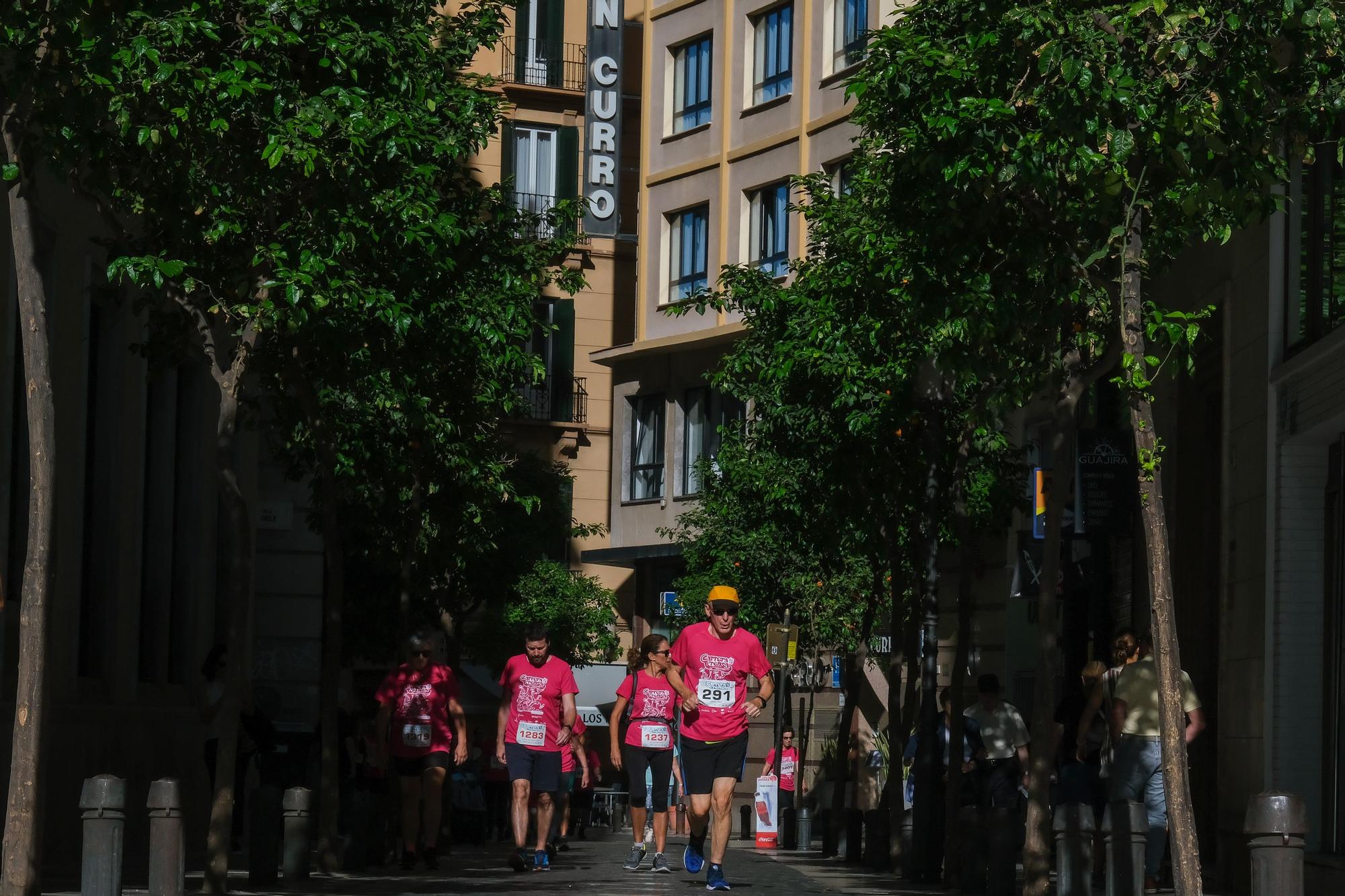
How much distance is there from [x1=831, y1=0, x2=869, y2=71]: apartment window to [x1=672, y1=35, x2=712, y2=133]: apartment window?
4.45 meters

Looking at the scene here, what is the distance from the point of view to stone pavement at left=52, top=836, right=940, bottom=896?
1609 centimetres

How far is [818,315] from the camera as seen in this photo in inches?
909

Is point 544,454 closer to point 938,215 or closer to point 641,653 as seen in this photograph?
point 641,653

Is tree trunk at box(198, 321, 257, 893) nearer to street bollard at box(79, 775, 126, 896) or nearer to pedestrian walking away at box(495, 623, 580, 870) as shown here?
street bollard at box(79, 775, 126, 896)

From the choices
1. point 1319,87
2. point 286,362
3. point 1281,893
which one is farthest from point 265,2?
point 1281,893

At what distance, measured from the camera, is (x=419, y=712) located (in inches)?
745

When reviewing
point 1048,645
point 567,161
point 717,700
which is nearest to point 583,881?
point 717,700

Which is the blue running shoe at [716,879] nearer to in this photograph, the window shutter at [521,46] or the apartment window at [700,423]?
the apartment window at [700,423]

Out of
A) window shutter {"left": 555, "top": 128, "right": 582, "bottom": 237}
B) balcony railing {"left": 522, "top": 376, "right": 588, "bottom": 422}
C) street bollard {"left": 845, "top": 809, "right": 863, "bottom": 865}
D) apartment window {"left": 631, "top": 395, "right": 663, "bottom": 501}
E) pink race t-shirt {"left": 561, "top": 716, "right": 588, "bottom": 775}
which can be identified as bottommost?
street bollard {"left": 845, "top": 809, "right": 863, "bottom": 865}

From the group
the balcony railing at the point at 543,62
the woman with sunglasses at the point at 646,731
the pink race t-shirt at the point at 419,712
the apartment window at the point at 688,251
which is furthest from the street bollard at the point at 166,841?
the balcony railing at the point at 543,62

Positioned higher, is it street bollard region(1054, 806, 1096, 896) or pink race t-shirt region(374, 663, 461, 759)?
pink race t-shirt region(374, 663, 461, 759)

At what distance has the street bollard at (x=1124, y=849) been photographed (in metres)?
13.1

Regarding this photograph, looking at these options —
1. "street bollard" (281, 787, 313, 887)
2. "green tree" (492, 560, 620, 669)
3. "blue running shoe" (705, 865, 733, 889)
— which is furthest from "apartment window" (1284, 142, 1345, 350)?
"green tree" (492, 560, 620, 669)

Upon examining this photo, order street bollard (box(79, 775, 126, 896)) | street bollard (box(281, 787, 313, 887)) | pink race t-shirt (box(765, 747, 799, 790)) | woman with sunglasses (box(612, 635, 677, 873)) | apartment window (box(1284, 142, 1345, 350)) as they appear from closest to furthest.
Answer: street bollard (box(79, 775, 126, 896)) → street bollard (box(281, 787, 313, 887)) → apartment window (box(1284, 142, 1345, 350)) → woman with sunglasses (box(612, 635, 677, 873)) → pink race t-shirt (box(765, 747, 799, 790))
